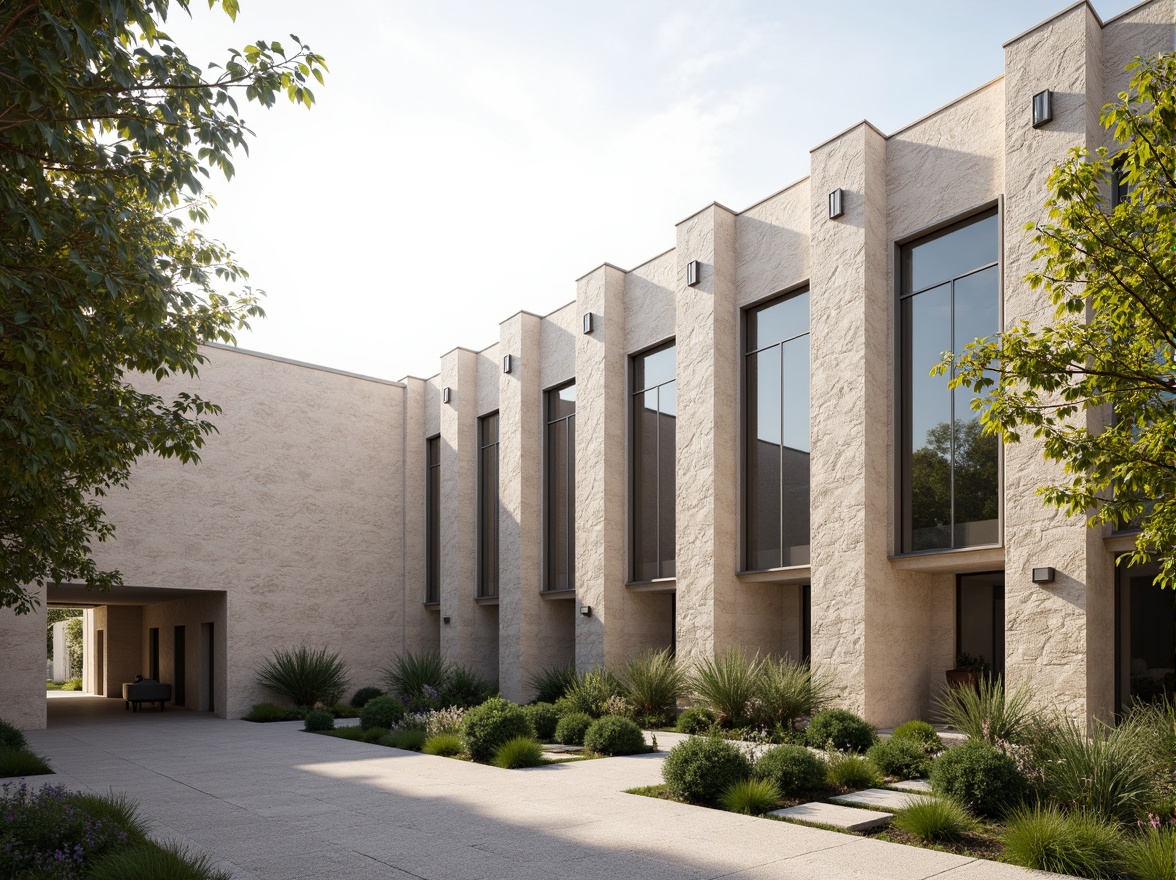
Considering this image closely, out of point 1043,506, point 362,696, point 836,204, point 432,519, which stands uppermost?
point 836,204

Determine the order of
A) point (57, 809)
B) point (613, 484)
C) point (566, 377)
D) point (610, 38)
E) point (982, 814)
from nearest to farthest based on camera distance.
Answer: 1. point (57, 809)
2. point (982, 814)
3. point (610, 38)
4. point (613, 484)
5. point (566, 377)

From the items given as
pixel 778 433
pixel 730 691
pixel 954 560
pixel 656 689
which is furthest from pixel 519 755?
pixel 778 433

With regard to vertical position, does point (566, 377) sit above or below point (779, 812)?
above

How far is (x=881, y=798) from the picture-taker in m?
9.25

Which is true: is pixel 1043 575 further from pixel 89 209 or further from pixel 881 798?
pixel 89 209

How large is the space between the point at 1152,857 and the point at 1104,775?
1.76m

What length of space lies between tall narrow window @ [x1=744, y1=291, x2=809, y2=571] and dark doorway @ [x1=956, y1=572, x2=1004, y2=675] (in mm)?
2615

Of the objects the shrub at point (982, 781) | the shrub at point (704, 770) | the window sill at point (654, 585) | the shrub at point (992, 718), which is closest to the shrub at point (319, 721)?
the window sill at point (654, 585)

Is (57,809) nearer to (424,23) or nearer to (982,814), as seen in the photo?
(424,23)

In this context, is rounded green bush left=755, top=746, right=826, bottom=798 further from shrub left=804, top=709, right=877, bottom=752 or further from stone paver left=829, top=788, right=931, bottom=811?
shrub left=804, top=709, right=877, bottom=752

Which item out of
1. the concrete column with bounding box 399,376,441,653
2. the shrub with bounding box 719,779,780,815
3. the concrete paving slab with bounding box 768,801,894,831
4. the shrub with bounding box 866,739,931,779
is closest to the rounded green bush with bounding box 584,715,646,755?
the shrub with bounding box 866,739,931,779

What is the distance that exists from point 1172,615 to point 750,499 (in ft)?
23.3

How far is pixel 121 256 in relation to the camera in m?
7.38

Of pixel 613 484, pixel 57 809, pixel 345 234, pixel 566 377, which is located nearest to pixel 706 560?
pixel 613 484
